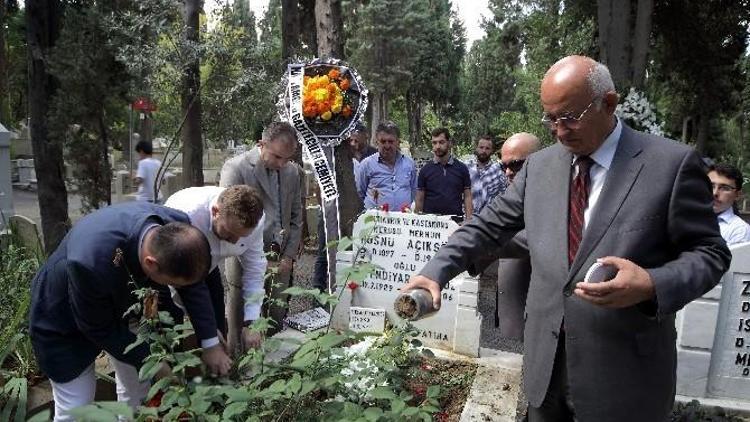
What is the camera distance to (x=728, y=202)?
13.3ft

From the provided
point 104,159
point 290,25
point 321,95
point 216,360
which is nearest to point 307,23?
point 290,25

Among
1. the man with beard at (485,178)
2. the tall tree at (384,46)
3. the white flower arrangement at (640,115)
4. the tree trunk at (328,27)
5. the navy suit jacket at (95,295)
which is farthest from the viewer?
the tall tree at (384,46)

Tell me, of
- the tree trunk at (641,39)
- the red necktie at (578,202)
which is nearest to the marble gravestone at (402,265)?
the red necktie at (578,202)

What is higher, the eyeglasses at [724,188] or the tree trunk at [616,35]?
the tree trunk at [616,35]

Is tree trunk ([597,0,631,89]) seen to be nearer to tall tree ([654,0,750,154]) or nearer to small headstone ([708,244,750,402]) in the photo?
tall tree ([654,0,750,154])

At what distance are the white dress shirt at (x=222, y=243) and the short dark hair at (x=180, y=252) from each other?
2.34ft

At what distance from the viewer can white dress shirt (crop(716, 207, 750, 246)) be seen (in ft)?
13.1

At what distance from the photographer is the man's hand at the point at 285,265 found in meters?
4.38

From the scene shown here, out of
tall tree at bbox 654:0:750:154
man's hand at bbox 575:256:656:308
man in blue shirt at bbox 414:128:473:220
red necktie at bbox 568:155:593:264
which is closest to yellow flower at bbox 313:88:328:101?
man in blue shirt at bbox 414:128:473:220

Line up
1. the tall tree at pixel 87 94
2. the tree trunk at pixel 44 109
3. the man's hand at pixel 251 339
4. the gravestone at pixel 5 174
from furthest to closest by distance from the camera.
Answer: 1. the tree trunk at pixel 44 109
2. the tall tree at pixel 87 94
3. the gravestone at pixel 5 174
4. the man's hand at pixel 251 339

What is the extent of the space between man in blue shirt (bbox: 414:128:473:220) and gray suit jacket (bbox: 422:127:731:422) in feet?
13.6

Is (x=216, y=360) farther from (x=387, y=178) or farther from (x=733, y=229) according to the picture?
(x=387, y=178)

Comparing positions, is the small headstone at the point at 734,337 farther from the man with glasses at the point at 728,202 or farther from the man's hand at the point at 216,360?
the man's hand at the point at 216,360

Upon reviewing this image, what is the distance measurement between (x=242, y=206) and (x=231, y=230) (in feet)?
0.50
